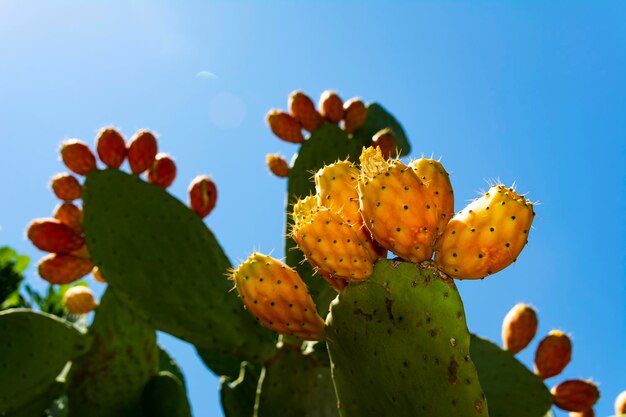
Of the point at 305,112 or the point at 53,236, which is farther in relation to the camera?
the point at 305,112

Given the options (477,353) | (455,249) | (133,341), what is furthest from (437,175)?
(133,341)

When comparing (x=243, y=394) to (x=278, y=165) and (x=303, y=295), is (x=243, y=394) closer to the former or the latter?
(x=278, y=165)

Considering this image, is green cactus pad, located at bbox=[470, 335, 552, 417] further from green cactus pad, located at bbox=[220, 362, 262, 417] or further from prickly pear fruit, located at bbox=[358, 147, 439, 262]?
prickly pear fruit, located at bbox=[358, 147, 439, 262]

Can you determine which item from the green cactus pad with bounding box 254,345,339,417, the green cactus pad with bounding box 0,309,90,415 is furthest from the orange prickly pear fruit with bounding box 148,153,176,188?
the green cactus pad with bounding box 254,345,339,417

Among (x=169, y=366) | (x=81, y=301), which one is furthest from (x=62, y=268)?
(x=169, y=366)

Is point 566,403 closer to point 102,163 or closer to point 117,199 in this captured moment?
point 117,199
